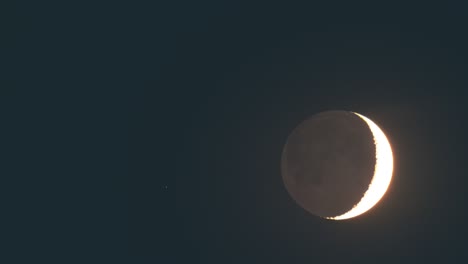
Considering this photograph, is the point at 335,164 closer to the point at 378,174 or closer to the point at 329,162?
the point at 329,162

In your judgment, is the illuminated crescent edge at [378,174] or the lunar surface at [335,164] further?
the illuminated crescent edge at [378,174]

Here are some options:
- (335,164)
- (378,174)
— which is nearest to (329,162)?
(335,164)

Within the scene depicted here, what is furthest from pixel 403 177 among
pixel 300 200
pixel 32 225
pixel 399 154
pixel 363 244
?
pixel 32 225

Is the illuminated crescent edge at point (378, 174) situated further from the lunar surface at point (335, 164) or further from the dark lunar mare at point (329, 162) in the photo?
the dark lunar mare at point (329, 162)

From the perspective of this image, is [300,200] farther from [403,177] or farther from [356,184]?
[403,177]

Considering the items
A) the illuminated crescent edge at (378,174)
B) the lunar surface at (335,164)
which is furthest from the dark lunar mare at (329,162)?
the illuminated crescent edge at (378,174)

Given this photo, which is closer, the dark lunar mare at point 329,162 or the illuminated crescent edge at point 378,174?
the dark lunar mare at point 329,162
